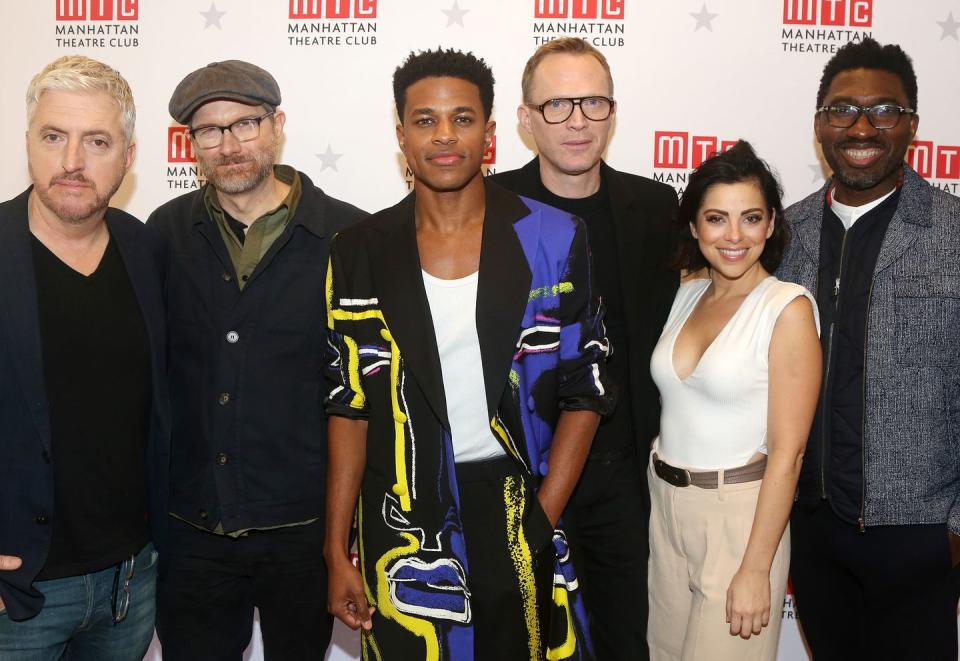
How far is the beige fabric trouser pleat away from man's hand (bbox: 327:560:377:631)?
857 millimetres

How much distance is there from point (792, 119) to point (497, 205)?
1.94m

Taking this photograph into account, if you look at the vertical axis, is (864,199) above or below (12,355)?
above

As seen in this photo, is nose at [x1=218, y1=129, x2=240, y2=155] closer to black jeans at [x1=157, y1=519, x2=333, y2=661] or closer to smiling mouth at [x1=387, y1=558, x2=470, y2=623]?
black jeans at [x1=157, y1=519, x2=333, y2=661]

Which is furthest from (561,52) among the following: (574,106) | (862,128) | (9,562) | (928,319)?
(9,562)

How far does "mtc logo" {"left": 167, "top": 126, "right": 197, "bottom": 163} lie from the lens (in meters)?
3.75

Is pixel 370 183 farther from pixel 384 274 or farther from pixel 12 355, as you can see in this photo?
pixel 12 355

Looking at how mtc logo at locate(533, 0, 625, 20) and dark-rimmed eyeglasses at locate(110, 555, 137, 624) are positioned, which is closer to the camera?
dark-rimmed eyeglasses at locate(110, 555, 137, 624)

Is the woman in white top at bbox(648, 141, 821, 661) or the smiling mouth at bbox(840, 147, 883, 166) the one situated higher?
the smiling mouth at bbox(840, 147, 883, 166)

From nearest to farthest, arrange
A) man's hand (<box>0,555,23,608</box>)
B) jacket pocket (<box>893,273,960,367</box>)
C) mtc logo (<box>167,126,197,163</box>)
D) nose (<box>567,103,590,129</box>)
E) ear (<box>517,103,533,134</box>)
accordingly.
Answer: man's hand (<box>0,555,23,608</box>), jacket pocket (<box>893,273,960,367</box>), nose (<box>567,103,590,129</box>), ear (<box>517,103,533,134</box>), mtc logo (<box>167,126,197,163</box>)

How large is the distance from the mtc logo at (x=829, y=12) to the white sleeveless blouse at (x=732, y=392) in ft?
5.66

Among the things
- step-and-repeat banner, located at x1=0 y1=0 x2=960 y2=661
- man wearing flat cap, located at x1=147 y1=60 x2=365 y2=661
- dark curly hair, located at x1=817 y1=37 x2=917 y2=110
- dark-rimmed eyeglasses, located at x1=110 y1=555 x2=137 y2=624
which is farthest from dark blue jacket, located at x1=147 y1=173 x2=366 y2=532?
dark curly hair, located at x1=817 y1=37 x2=917 y2=110

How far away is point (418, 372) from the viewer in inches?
85.0

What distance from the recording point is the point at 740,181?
8.21 ft

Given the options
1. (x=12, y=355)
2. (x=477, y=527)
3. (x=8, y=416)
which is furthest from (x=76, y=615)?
(x=477, y=527)
